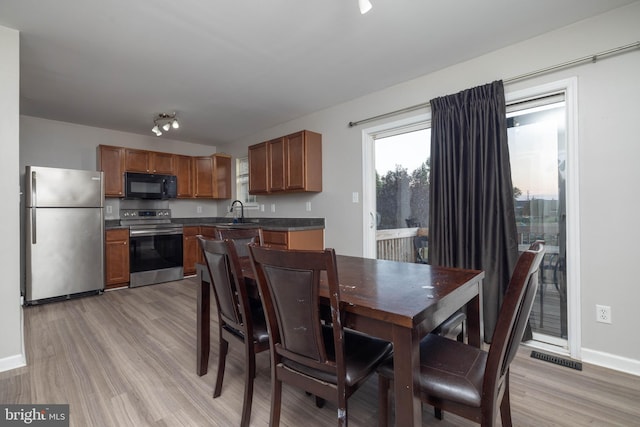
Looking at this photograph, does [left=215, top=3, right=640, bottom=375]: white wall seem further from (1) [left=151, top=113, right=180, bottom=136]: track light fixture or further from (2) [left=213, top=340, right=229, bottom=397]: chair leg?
(1) [left=151, top=113, right=180, bottom=136]: track light fixture

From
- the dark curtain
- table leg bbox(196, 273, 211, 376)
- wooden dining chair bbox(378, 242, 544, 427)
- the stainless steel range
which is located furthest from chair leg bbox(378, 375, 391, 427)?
the stainless steel range

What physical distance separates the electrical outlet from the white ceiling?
6.58 feet

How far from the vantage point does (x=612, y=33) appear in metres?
1.98

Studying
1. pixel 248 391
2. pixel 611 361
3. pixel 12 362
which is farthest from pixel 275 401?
pixel 611 361

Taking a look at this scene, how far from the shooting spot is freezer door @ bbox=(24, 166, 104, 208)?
11.2ft

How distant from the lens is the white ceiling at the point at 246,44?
1.94 m

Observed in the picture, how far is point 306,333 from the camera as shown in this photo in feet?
3.82

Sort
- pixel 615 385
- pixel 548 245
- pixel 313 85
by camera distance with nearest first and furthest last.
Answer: pixel 615 385 < pixel 548 245 < pixel 313 85

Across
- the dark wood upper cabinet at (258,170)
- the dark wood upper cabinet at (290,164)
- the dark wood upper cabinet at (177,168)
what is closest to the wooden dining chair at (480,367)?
the dark wood upper cabinet at (290,164)

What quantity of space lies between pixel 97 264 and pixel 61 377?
2329mm

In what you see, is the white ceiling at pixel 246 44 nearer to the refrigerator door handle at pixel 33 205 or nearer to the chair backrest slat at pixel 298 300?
the refrigerator door handle at pixel 33 205

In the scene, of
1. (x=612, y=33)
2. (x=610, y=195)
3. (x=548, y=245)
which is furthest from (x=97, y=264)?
(x=612, y=33)

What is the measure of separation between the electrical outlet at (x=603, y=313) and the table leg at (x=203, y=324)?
2665 millimetres

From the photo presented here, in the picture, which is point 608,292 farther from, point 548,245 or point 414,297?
point 414,297
